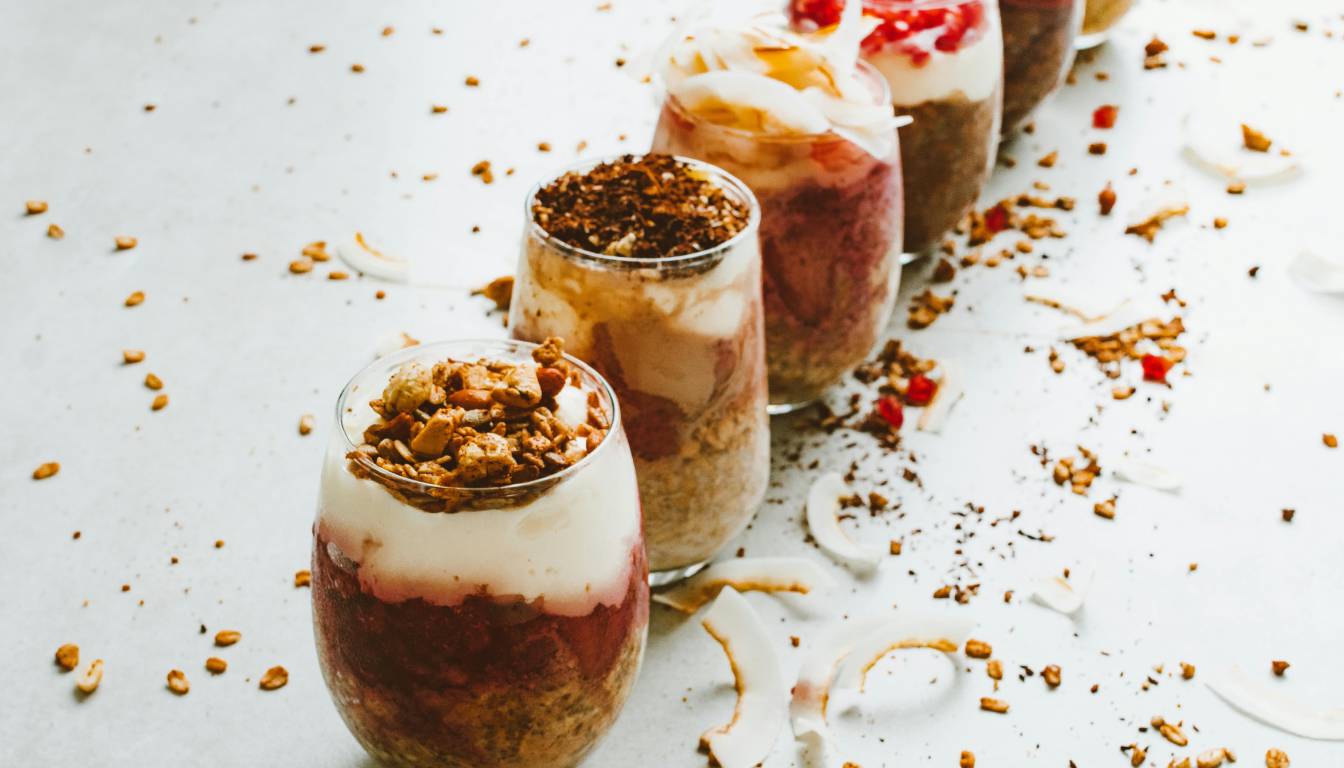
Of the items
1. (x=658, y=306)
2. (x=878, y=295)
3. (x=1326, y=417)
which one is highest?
(x=658, y=306)

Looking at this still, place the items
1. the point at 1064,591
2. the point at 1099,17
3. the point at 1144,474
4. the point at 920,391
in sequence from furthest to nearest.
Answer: the point at 1099,17, the point at 920,391, the point at 1144,474, the point at 1064,591

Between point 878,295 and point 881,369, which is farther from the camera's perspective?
point 881,369

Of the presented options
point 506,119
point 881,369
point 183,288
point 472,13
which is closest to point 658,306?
point 881,369

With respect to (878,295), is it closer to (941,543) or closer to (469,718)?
(941,543)

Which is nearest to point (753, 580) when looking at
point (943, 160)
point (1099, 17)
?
point (943, 160)

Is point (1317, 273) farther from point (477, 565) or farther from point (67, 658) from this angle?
point (67, 658)

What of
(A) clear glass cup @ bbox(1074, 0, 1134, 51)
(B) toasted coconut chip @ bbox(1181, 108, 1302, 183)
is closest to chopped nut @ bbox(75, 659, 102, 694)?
(B) toasted coconut chip @ bbox(1181, 108, 1302, 183)

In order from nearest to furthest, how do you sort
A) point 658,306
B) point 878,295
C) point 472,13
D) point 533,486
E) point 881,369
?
point 533,486, point 658,306, point 878,295, point 881,369, point 472,13
